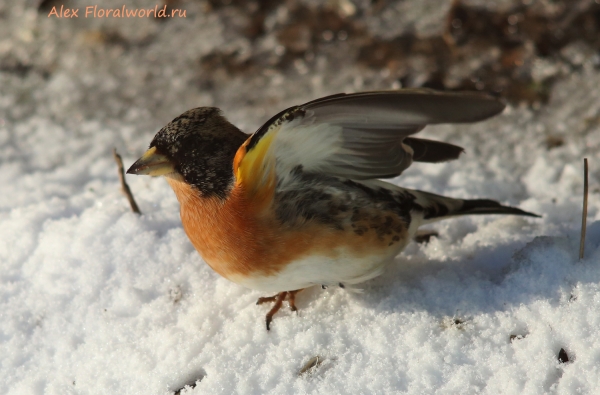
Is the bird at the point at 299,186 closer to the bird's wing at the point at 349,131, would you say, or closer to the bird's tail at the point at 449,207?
the bird's wing at the point at 349,131

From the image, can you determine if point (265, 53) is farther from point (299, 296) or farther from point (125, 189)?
point (299, 296)

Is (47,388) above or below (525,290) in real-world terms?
below

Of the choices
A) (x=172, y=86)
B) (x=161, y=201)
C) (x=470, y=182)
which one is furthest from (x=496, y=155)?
(x=172, y=86)

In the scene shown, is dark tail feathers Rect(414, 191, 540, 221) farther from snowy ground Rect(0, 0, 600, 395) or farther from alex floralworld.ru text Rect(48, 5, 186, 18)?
alex floralworld.ru text Rect(48, 5, 186, 18)

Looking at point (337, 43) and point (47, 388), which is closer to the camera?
point (47, 388)

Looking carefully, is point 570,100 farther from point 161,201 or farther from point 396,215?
point 161,201

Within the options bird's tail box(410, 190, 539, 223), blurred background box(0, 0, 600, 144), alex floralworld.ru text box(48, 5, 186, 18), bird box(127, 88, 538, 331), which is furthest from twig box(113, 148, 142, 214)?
alex floralworld.ru text box(48, 5, 186, 18)

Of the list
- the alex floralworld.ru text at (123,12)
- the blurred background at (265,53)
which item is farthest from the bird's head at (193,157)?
the alex floralworld.ru text at (123,12)
